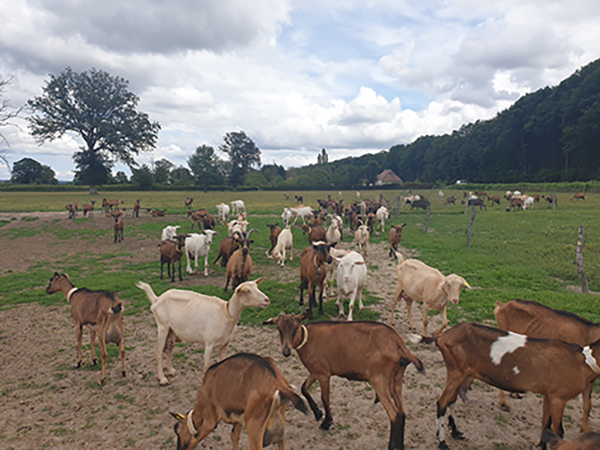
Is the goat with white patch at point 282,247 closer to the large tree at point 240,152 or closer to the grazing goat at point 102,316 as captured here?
the grazing goat at point 102,316

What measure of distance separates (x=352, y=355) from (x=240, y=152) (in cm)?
9687

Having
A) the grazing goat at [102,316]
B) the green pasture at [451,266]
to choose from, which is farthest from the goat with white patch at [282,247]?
the grazing goat at [102,316]

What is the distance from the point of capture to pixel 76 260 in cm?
1527

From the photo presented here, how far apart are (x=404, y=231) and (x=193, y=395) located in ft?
62.1

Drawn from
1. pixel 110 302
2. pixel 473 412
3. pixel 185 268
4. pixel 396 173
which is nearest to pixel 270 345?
pixel 110 302

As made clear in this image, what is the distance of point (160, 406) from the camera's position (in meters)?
4.97

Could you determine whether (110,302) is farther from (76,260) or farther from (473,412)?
(76,260)

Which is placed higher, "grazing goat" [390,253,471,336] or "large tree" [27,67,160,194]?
"large tree" [27,67,160,194]

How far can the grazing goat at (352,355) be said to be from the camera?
4.32 m

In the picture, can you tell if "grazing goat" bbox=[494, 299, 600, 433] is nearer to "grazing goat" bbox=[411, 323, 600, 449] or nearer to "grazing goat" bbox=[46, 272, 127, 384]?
"grazing goat" bbox=[411, 323, 600, 449]

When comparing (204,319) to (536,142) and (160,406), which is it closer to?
(160,406)

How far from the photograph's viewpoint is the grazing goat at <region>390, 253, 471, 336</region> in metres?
6.78

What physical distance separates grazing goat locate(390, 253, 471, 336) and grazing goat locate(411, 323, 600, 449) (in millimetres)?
2386

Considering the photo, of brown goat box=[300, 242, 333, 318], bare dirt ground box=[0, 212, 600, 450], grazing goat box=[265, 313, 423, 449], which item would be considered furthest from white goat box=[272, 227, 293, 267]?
grazing goat box=[265, 313, 423, 449]
